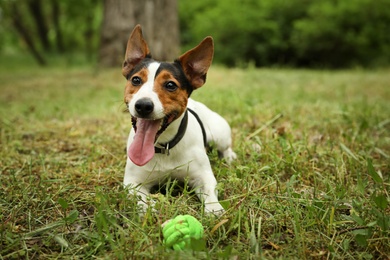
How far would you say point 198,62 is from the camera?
97.8 inches

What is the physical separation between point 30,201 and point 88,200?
1.11ft

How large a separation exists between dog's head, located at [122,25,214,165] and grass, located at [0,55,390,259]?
0.34m

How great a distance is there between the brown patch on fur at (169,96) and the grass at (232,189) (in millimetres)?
490

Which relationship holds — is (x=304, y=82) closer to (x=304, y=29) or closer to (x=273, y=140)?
(x=304, y=29)

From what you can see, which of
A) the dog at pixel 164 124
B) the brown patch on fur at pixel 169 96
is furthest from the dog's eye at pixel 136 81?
the brown patch on fur at pixel 169 96

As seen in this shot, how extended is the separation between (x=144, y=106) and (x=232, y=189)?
833 millimetres

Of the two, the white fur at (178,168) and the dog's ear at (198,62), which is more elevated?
the dog's ear at (198,62)

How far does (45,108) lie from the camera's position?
5414mm

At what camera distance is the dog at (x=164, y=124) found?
7.25 ft

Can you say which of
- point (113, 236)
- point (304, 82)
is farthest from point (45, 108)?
point (304, 82)

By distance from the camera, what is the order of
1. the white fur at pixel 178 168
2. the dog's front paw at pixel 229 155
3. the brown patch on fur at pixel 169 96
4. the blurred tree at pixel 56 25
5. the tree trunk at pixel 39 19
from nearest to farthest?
the brown patch on fur at pixel 169 96, the white fur at pixel 178 168, the dog's front paw at pixel 229 155, the blurred tree at pixel 56 25, the tree trunk at pixel 39 19

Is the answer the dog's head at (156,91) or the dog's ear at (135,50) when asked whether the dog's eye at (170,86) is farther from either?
the dog's ear at (135,50)

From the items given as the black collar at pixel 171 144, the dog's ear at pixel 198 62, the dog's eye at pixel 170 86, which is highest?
the dog's ear at pixel 198 62

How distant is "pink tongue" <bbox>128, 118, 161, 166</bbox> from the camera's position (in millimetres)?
2209
